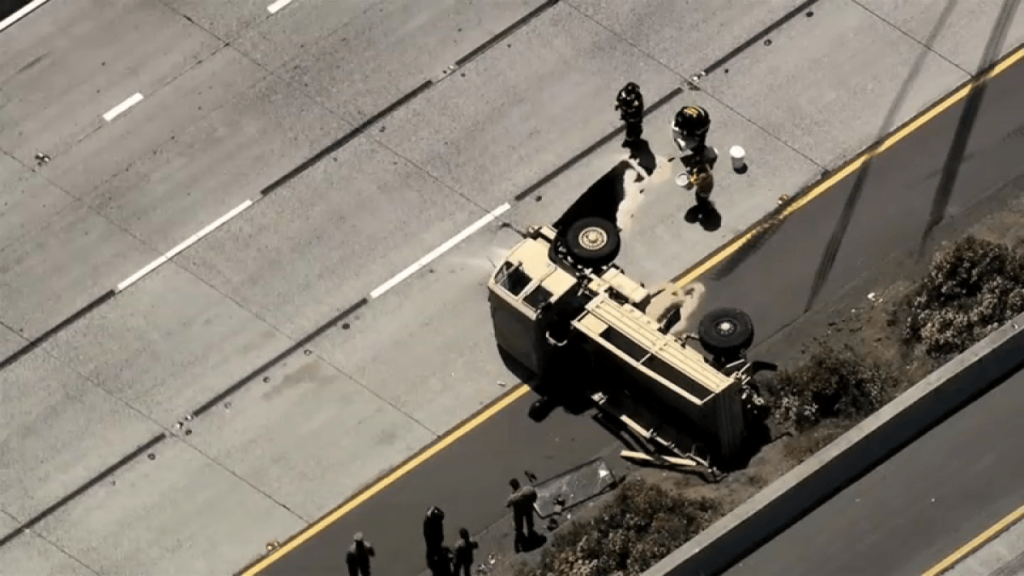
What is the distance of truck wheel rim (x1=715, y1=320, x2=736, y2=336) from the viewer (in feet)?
109

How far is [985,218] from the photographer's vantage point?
35031mm

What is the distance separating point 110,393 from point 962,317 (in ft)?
38.3

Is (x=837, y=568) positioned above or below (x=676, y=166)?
below

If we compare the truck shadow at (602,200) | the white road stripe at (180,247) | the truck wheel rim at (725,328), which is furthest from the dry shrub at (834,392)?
the white road stripe at (180,247)

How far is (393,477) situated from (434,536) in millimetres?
1737

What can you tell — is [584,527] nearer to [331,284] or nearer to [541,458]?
[541,458]

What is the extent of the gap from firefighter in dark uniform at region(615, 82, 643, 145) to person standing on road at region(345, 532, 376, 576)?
25.1ft

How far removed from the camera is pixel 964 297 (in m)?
33.6

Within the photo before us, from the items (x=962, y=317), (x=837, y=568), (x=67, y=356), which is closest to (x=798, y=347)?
(x=962, y=317)

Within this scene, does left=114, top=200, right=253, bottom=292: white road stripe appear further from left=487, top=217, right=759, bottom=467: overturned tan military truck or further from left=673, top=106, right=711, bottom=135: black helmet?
left=673, top=106, right=711, bottom=135: black helmet

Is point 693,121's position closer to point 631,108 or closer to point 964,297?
point 631,108

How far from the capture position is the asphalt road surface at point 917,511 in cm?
3000

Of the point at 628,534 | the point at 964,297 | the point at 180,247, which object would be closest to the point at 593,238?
the point at 628,534

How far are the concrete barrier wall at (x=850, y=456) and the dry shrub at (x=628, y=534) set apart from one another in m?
0.98
